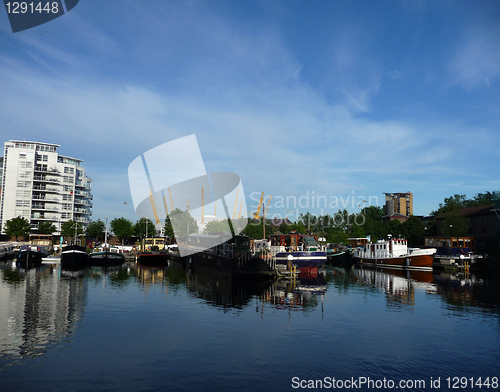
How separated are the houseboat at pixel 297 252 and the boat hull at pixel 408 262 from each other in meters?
24.2

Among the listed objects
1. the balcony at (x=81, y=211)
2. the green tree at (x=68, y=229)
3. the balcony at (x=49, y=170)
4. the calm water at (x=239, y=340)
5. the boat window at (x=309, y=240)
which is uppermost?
the balcony at (x=49, y=170)

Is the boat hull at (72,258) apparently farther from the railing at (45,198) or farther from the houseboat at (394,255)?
the railing at (45,198)

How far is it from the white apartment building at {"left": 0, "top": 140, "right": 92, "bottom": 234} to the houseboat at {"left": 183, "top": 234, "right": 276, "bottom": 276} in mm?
74012

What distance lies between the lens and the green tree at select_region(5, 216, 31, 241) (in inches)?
4193

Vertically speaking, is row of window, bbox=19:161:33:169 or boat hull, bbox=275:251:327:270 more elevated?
row of window, bbox=19:161:33:169

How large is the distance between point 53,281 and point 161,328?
30145 mm

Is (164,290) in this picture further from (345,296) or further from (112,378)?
(112,378)

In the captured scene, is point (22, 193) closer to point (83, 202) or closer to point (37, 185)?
point (37, 185)

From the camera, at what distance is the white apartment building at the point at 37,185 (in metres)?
120

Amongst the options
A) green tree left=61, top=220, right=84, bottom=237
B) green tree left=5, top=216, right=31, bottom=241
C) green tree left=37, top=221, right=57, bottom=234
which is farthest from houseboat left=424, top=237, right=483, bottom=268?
green tree left=5, top=216, right=31, bottom=241

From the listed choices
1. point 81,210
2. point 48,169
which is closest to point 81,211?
point 81,210

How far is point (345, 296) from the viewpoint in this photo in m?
39.3

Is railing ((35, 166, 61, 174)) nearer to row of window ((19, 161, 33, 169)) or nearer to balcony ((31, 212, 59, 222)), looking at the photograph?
row of window ((19, 161, 33, 169))

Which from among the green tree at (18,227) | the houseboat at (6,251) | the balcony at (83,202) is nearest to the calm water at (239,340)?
the houseboat at (6,251)
